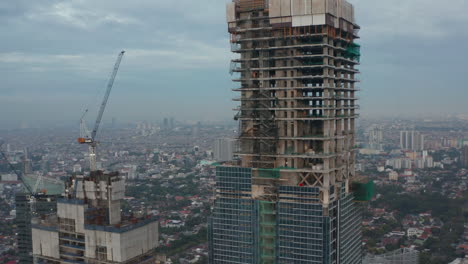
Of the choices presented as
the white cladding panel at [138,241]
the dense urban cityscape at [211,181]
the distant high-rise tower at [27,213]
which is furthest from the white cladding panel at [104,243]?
the distant high-rise tower at [27,213]

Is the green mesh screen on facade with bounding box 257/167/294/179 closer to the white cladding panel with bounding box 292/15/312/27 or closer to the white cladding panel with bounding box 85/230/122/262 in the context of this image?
the white cladding panel with bounding box 292/15/312/27

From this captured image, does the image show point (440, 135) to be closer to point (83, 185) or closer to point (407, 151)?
point (407, 151)

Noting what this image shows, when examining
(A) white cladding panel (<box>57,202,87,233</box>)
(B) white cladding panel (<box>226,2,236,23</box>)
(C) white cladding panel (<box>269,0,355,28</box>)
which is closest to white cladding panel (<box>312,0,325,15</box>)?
(C) white cladding panel (<box>269,0,355,28</box>)

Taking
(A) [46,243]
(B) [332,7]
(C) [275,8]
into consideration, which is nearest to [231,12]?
(C) [275,8]

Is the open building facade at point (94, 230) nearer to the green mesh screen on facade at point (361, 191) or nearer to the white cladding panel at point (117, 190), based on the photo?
the white cladding panel at point (117, 190)

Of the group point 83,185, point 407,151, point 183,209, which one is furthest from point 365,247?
point 407,151

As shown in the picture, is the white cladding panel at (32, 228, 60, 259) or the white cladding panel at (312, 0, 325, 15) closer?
the white cladding panel at (312, 0, 325, 15)
